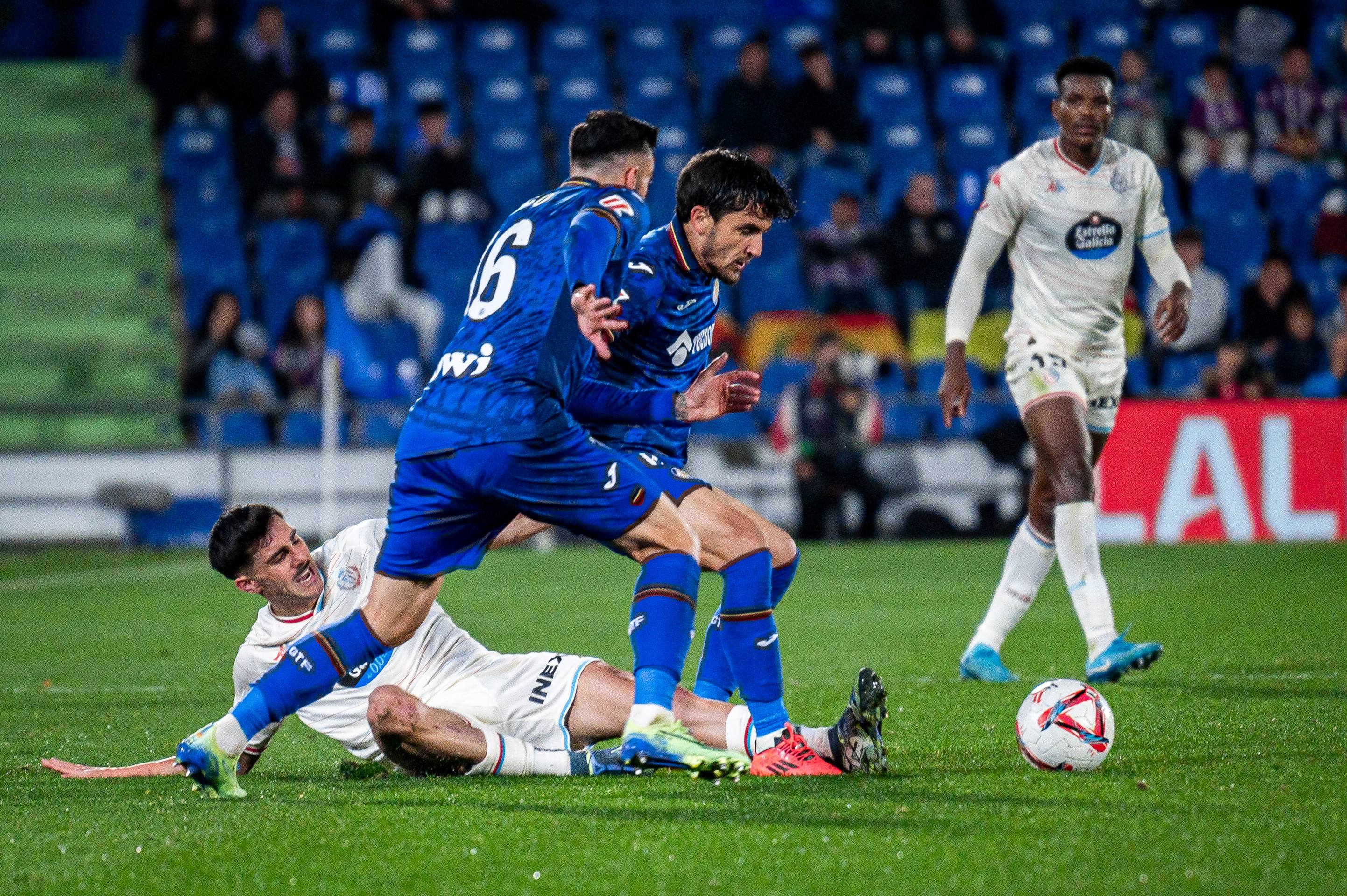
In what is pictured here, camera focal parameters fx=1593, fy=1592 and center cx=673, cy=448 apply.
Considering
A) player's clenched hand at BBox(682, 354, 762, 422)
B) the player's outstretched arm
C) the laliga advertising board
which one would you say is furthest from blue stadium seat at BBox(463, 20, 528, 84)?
player's clenched hand at BBox(682, 354, 762, 422)

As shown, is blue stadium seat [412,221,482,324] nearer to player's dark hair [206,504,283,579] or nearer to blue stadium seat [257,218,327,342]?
blue stadium seat [257,218,327,342]

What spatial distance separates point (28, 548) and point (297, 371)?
2834 millimetres

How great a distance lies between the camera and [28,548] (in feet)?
46.2

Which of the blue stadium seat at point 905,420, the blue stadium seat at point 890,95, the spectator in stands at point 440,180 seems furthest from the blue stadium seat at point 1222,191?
the spectator in stands at point 440,180

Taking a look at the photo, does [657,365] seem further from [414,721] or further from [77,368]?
[77,368]

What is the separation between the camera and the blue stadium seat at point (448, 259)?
1612 centimetres

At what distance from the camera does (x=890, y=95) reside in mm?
18531

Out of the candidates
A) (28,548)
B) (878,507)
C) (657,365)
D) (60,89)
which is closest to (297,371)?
(28,548)

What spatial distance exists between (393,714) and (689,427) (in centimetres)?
132

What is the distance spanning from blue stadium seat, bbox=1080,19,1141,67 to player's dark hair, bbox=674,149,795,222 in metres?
15.1

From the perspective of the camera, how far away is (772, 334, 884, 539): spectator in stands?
1430 cm

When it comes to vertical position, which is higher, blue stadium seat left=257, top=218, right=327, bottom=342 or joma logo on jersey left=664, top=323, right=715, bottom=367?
blue stadium seat left=257, top=218, right=327, bottom=342

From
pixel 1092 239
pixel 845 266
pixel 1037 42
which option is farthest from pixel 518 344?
pixel 1037 42

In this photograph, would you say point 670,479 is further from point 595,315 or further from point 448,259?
point 448,259
